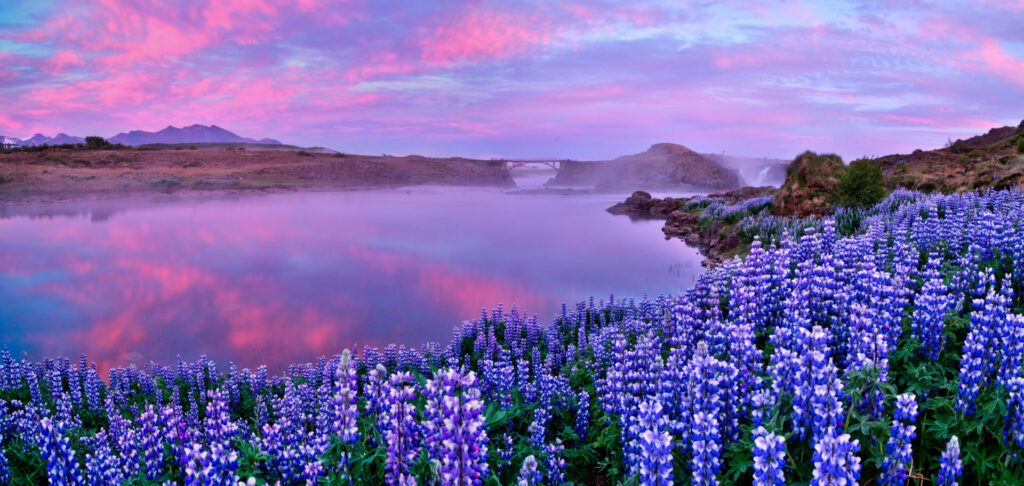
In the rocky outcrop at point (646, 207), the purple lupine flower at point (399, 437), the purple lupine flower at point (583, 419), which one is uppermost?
the rocky outcrop at point (646, 207)

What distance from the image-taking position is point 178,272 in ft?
81.1

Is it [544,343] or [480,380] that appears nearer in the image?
[480,380]

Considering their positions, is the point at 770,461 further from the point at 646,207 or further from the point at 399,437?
the point at 646,207

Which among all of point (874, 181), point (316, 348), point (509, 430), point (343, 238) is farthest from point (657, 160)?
point (509, 430)

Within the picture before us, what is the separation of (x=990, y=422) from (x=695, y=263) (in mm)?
20532

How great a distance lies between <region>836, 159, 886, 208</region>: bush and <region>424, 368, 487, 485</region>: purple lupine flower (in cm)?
2049

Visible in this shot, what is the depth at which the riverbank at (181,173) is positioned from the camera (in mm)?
48906

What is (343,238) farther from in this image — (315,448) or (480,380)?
(315,448)

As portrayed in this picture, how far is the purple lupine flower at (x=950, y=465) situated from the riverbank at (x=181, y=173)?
5906 cm

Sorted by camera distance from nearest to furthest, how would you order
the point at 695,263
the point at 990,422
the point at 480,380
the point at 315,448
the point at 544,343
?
1. the point at 990,422
2. the point at 315,448
3. the point at 480,380
4. the point at 544,343
5. the point at 695,263

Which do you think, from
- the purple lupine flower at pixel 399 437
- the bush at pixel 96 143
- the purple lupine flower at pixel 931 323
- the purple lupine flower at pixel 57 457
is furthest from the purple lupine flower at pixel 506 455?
the bush at pixel 96 143

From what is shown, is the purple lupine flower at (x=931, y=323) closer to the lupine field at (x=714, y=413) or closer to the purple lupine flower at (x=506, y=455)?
the lupine field at (x=714, y=413)

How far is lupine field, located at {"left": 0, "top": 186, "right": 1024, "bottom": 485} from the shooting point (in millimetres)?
3453

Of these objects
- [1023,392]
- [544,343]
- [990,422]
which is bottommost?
[544,343]
